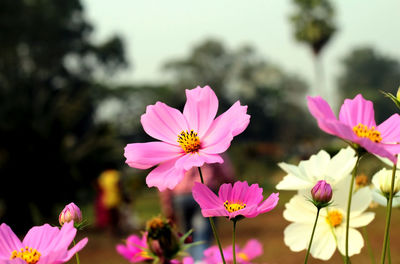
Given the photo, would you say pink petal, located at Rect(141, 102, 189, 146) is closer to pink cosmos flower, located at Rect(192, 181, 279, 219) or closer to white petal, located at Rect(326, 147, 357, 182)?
pink cosmos flower, located at Rect(192, 181, 279, 219)

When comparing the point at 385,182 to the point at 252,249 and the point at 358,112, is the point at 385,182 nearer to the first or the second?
the point at 358,112

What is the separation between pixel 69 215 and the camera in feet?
1.89

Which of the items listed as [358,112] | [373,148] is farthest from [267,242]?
[373,148]

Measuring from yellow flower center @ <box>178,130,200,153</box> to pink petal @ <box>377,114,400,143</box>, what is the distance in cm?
19

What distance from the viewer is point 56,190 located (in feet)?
37.6

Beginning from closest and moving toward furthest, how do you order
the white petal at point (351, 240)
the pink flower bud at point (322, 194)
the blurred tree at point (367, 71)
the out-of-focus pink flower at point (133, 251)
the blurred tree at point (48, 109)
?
the pink flower bud at point (322, 194), the white petal at point (351, 240), the out-of-focus pink flower at point (133, 251), the blurred tree at point (48, 109), the blurred tree at point (367, 71)

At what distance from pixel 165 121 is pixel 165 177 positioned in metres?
0.10

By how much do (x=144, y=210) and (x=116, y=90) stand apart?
24.0 metres

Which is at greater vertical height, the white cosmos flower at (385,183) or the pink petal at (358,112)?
the pink petal at (358,112)

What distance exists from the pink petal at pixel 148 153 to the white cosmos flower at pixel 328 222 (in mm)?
182

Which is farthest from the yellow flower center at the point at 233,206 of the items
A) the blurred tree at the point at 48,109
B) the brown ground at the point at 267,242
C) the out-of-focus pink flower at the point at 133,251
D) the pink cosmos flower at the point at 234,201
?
the blurred tree at the point at 48,109

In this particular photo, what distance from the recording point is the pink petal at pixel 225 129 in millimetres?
536

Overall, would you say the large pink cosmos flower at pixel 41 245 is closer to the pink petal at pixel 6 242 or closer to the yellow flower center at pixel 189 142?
the pink petal at pixel 6 242

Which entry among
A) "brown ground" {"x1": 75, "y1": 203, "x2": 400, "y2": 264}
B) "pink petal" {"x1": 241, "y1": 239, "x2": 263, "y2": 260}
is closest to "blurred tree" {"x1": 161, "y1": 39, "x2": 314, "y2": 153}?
"brown ground" {"x1": 75, "y1": 203, "x2": 400, "y2": 264}
